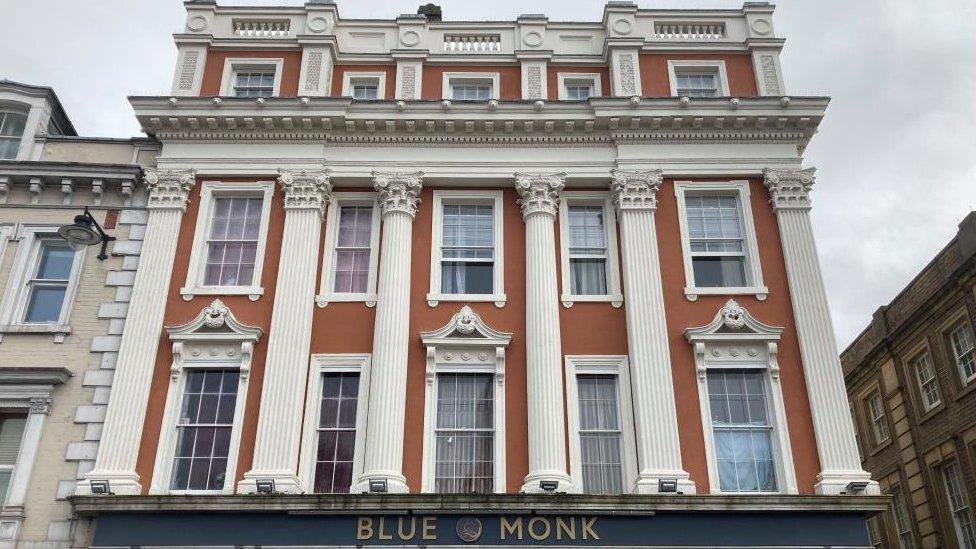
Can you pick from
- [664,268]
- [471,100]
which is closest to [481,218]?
[471,100]

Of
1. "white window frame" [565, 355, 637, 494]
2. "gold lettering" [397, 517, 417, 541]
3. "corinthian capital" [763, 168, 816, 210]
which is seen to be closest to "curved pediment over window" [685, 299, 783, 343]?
"white window frame" [565, 355, 637, 494]

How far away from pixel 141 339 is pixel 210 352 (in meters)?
1.52

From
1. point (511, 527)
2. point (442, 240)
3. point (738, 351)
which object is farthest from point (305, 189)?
point (738, 351)

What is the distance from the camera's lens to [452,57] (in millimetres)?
22734

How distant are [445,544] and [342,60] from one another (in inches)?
520

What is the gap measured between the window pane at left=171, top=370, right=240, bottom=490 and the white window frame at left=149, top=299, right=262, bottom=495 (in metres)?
0.14

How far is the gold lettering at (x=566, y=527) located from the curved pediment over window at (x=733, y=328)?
4.92 meters

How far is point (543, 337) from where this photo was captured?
18.5 meters

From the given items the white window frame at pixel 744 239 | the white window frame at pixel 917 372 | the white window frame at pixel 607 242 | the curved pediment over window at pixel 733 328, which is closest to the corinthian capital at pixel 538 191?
the white window frame at pixel 607 242

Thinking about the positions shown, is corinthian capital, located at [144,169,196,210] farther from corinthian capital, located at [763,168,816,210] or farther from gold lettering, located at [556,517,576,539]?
corinthian capital, located at [763,168,816,210]

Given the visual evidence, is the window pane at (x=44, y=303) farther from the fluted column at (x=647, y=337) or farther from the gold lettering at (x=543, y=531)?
the fluted column at (x=647, y=337)

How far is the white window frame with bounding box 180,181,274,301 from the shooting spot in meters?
19.3

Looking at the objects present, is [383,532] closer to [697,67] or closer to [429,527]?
[429,527]

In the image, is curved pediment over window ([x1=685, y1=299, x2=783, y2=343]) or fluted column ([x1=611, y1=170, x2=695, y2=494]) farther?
curved pediment over window ([x1=685, y1=299, x2=783, y2=343])
